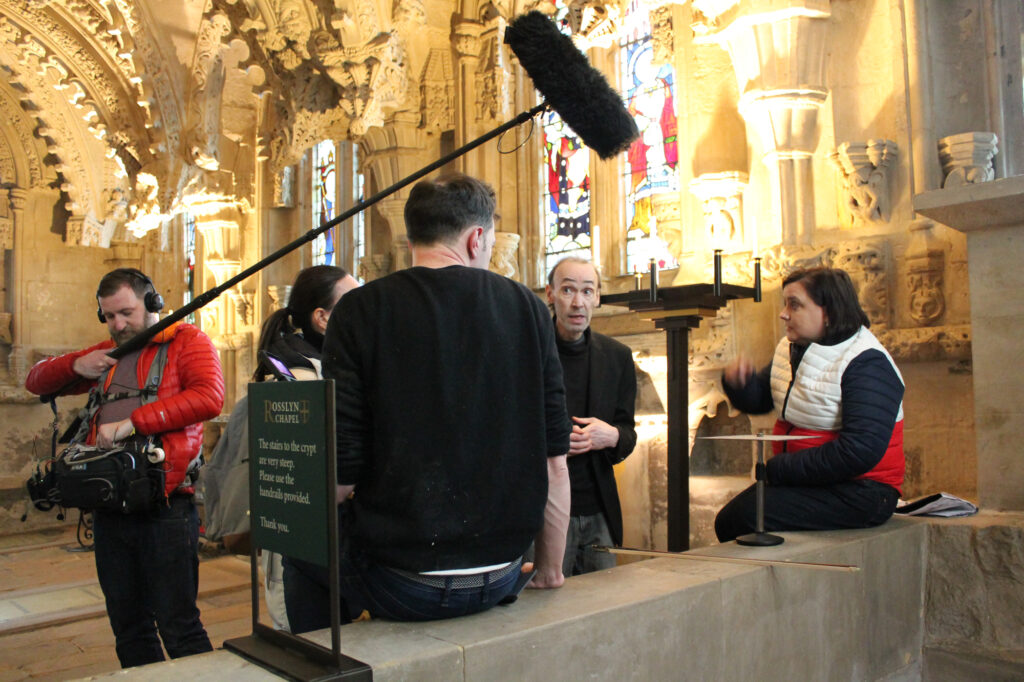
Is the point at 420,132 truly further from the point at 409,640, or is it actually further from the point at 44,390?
the point at 409,640

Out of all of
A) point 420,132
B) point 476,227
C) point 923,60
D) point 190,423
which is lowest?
point 190,423

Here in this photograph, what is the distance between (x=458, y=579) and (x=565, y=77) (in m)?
1.14

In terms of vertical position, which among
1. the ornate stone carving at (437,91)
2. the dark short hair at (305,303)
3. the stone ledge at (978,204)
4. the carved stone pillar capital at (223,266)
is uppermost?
the ornate stone carving at (437,91)

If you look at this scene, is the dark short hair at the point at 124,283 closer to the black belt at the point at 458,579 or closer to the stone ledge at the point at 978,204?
the black belt at the point at 458,579

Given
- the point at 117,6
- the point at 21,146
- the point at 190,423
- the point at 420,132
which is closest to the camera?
the point at 190,423

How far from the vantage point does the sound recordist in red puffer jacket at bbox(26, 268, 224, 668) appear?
106 inches

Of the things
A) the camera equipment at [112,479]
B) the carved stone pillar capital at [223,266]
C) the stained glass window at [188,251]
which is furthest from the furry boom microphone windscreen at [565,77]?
the stained glass window at [188,251]

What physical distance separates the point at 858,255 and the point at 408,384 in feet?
12.1

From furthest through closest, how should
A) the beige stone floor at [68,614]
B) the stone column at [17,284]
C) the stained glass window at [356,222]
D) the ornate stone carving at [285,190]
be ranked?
1. the stone column at [17,284]
2. the ornate stone carving at [285,190]
3. the stained glass window at [356,222]
4. the beige stone floor at [68,614]

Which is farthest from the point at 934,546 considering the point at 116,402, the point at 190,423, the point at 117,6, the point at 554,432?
the point at 117,6

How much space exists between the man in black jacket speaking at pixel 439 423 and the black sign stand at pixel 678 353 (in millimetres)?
1322

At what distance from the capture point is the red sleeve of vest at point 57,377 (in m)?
2.94

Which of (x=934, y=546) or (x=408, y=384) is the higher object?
(x=408, y=384)

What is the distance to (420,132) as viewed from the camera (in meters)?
8.27
